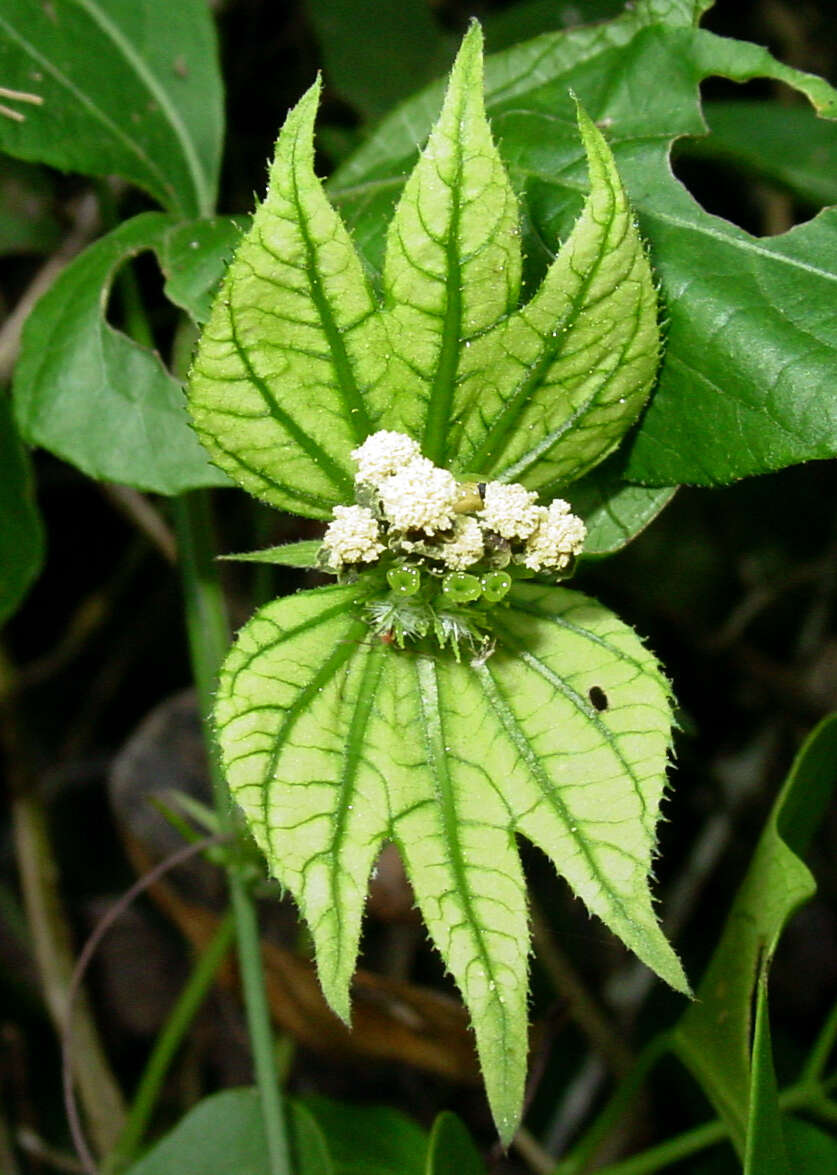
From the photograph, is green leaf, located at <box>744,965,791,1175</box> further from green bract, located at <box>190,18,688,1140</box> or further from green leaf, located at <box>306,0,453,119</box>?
green leaf, located at <box>306,0,453,119</box>

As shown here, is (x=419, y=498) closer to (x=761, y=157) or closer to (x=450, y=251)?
(x=450, y=251)

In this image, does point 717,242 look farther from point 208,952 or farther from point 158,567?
point 158,567

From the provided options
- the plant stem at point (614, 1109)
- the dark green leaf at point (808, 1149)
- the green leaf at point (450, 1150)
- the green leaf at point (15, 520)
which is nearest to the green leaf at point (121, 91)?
the green leaf at point (15, 520)

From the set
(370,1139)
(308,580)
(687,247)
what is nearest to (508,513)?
(687,247)

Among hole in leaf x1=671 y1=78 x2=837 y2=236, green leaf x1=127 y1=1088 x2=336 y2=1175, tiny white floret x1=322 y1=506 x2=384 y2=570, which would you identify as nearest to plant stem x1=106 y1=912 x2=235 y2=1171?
green leaf x1=127 y1=1088 x2=336 y2=1175

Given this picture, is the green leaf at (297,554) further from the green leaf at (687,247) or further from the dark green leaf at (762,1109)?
the dark green leaf at (762,1109)
